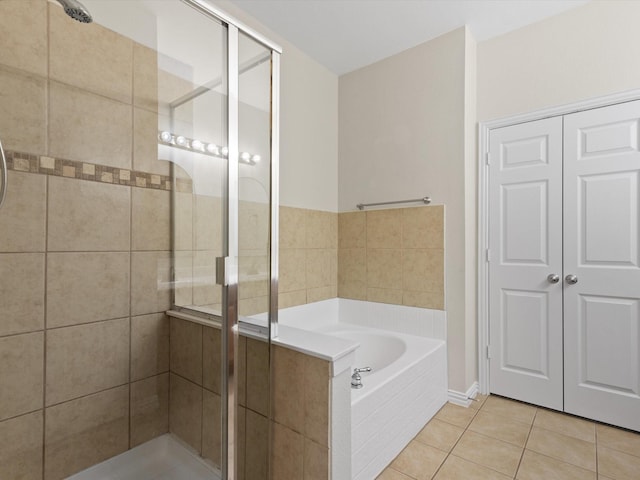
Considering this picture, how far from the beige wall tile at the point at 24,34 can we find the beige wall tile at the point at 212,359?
121 centimetres

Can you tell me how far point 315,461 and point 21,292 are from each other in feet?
4.32

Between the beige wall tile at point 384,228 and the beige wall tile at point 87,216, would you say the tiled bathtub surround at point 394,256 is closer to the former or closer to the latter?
the beige wall tile at point 384,228

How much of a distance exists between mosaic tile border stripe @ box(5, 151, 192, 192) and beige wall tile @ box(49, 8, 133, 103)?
0.32m

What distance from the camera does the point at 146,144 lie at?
1.50 m

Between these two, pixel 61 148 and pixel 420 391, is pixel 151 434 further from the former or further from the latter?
pixel 420 391

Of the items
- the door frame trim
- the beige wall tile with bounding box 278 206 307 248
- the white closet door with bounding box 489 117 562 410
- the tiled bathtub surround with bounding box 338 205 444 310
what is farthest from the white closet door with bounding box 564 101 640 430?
the beige wall tile with bounding box 278 206 307 248

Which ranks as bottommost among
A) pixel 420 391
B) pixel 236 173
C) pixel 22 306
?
pixel 420 391

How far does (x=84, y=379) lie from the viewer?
1415 mm

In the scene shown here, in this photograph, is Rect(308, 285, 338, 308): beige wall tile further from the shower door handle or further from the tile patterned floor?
the shower door handle

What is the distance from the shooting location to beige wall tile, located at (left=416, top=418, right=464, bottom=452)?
6.14 feet

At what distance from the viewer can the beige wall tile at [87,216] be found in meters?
Answer: 1.32

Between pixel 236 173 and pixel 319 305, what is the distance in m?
1.68

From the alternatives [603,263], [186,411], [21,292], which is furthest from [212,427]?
[603,263]

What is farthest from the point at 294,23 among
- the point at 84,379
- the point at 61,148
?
the point at 84,379
